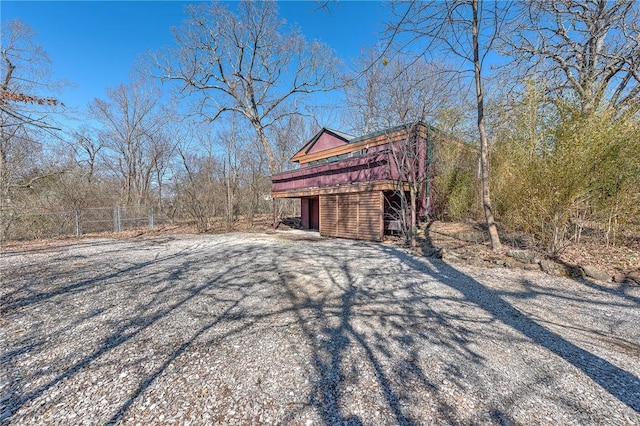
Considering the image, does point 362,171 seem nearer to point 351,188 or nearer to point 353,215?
point 351,188

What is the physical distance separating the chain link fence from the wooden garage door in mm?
10064

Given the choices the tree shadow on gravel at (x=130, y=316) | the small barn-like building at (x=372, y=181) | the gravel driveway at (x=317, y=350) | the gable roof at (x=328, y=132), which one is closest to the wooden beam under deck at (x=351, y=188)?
the small barn-like building at (x=372, y=181)

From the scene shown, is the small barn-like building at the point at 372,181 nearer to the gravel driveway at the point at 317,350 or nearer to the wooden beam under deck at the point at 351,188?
the wooden beam under deck at the point at 351,188

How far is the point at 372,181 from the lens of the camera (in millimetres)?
8445

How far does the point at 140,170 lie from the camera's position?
21.9m

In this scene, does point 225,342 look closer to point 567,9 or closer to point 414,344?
point 414,344

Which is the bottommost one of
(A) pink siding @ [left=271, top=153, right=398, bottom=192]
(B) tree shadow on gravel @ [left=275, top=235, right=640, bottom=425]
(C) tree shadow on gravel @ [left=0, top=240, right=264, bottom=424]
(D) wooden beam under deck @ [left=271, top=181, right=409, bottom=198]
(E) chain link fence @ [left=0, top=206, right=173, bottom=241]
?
(B) tree shadow on gravel @ [left=275, top=235, right=640, bottom=425]

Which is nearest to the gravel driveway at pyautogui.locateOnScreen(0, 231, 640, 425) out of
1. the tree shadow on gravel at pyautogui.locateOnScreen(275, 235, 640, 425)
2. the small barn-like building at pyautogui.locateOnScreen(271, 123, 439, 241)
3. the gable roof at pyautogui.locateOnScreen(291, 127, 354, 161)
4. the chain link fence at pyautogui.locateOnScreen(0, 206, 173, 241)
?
the tree shadow on gravel at pyautogui.locateOnScreen(275, 235, 640, 425)

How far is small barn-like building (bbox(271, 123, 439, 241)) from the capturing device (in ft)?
26.8

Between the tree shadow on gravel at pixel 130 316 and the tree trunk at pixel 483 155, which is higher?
the tree trunk at pixel 483 155

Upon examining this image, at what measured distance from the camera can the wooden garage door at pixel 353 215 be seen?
8383mm

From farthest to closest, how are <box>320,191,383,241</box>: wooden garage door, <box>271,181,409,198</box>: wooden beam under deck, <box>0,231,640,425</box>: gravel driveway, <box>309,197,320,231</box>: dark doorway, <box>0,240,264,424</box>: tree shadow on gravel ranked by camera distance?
<box>309,197,320,231</box>: dark doorway, <box>320,191,383,241</box>: wooden garage door, <box>271,181,409,198</box>: wooden beam under deck, <box>0,240,264,424</box>: tree shadow on gravel, <box>0,231,640,425</box>: gravel driveway

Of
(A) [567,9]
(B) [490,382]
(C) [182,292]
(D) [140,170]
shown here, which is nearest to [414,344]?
(B) [490,382]

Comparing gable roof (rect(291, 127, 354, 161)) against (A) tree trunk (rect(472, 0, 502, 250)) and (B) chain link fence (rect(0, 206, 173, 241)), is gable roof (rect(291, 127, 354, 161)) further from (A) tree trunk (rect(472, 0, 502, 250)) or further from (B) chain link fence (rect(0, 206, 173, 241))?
(B) chain link fence (rect(0, 206, 173, 241))
